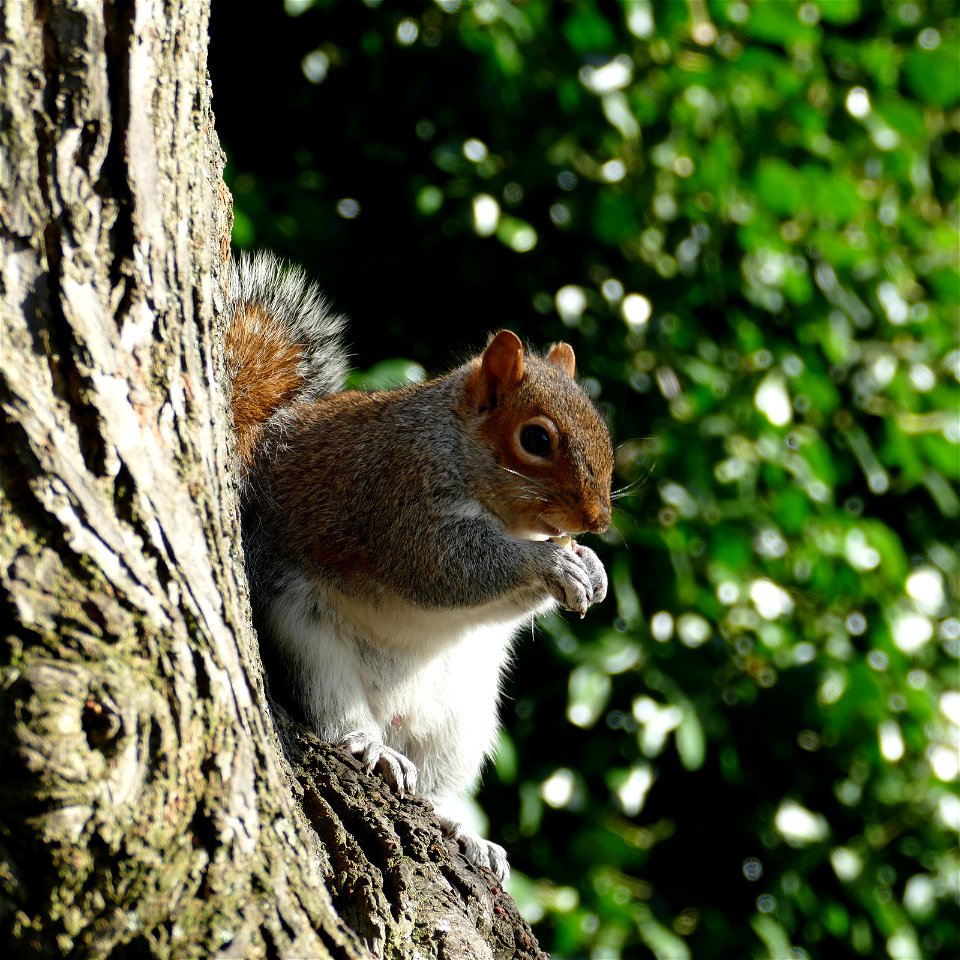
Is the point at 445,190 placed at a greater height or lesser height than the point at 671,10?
lesser

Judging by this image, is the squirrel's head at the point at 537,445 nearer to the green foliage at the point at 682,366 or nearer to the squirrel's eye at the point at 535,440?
the squirrel's eye at the point at 535,440

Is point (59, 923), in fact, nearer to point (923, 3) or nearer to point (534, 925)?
point (534, 925)

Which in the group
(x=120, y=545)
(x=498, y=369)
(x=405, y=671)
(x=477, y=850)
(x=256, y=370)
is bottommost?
(x=477, y=850)

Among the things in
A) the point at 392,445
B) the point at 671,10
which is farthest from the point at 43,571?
the point at 671,10

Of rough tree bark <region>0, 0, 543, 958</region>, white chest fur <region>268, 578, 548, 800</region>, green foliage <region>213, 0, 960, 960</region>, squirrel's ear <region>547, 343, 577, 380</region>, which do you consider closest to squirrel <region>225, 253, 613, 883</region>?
white chest fur <region>268, 578, 548, 800</region>

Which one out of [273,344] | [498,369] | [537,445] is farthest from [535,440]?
[273,344]

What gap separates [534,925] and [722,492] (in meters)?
0.88

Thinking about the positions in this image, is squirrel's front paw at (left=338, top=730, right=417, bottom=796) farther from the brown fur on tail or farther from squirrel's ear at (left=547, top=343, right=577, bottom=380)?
squirrel's ear at (left=547, top=343, right=577, bottom=380)

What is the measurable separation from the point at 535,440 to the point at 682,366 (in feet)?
2.13

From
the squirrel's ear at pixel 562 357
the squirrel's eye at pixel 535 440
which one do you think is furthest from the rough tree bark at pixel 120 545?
the squirrel's ear at pixel 562 357

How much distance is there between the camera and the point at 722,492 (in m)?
2.23

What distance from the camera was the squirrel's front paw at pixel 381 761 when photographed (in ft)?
4.62

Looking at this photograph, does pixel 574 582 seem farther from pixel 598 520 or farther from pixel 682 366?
pixel 682 366

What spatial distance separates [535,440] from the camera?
1615 millimetres
